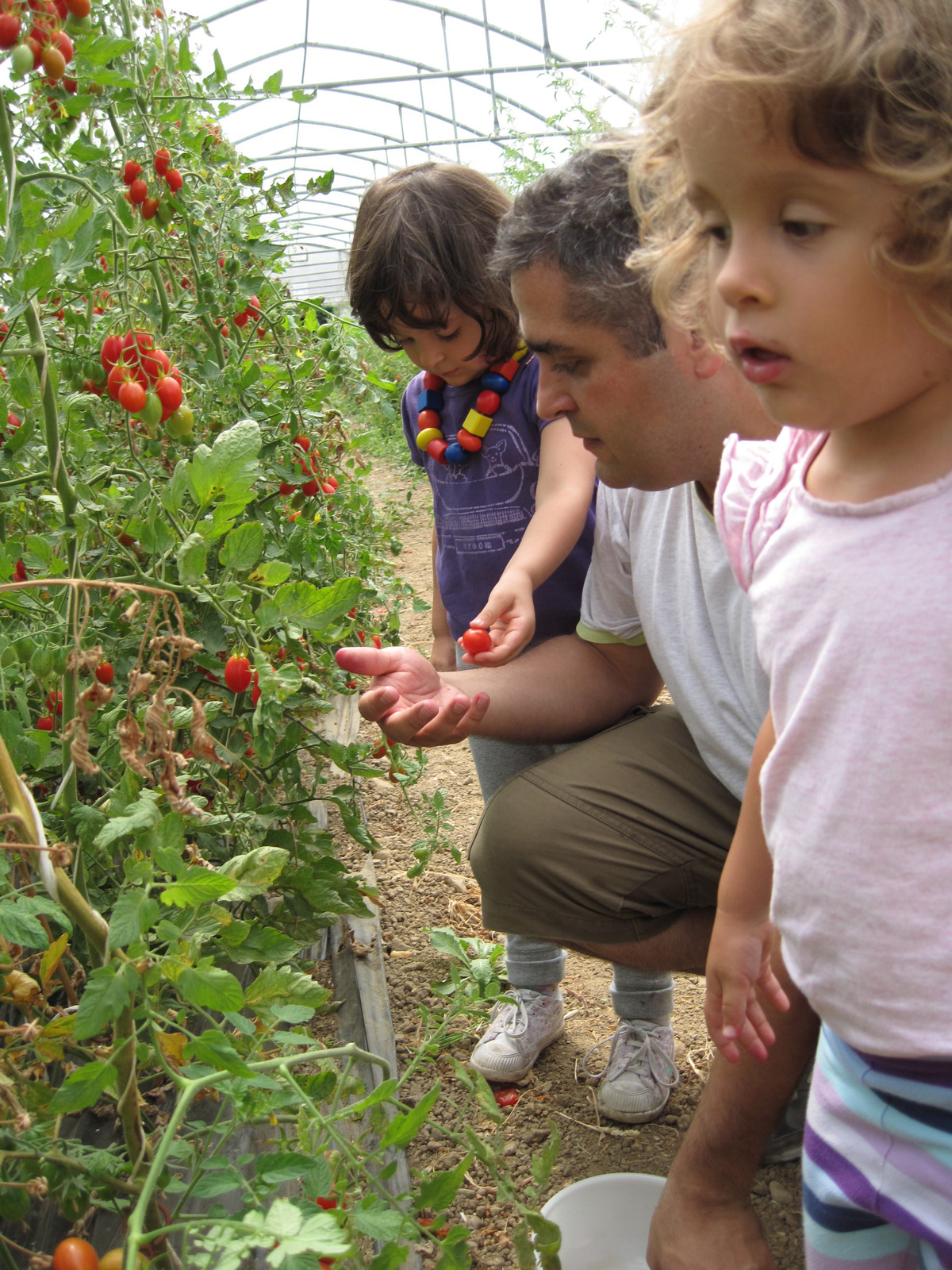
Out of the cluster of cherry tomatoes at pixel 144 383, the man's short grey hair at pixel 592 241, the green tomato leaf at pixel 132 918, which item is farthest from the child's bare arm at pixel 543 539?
the green tomato leaf at pixel 132 918

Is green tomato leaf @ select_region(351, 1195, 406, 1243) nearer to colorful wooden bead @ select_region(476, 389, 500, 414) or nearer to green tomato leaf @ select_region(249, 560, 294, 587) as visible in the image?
green tomato leaf @ select_region(249, 560, 294, 587)

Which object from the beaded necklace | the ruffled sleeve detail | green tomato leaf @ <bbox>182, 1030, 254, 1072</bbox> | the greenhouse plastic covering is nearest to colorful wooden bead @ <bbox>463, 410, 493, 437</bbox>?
the beaded necklace

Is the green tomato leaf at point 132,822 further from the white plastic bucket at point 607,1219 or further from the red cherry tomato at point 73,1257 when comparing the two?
the white plastic bucket at point 607,1219

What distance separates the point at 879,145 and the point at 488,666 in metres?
1.08

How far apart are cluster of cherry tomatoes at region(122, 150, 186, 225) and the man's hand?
0.64 m

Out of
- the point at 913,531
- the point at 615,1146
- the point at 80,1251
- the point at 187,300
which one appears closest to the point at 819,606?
the point at 913,531

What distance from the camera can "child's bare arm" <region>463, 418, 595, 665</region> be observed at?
59.1 inches

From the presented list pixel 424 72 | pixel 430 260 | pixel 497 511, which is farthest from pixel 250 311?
pixel 424 72

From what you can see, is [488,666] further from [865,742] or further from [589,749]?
[865,742]

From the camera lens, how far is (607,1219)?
1.40m

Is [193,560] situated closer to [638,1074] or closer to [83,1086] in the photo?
[83,1086]

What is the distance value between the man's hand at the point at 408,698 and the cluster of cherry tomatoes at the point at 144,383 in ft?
1.16

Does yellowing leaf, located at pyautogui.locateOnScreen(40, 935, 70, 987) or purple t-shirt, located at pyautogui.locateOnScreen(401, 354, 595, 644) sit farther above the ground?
purple t-shirt, located at pyautogui.locateOnScreen(401, 354, 595, 644)

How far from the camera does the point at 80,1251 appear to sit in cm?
79
